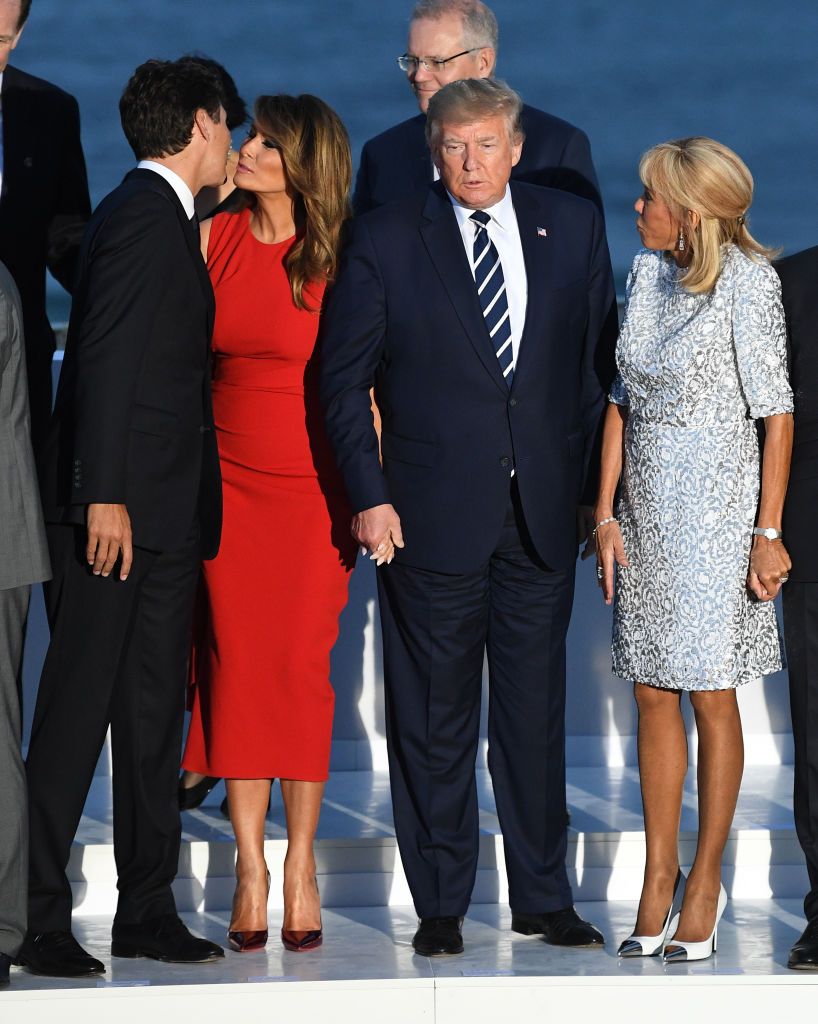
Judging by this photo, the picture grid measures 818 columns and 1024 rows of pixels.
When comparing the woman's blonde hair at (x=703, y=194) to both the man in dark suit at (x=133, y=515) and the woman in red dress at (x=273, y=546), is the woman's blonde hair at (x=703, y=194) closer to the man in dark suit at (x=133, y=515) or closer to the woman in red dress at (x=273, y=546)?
the woman in red dress at (x=273, y=546)

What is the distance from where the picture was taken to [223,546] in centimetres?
319

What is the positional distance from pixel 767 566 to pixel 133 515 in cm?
113

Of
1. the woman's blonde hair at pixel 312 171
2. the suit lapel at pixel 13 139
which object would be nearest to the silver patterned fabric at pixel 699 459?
the woman's blonde hair at pixel 312 171

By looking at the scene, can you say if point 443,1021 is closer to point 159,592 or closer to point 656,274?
point 159,592

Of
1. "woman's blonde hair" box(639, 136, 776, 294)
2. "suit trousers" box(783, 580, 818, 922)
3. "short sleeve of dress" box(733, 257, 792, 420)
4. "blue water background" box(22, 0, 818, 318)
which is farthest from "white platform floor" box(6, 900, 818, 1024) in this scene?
"blue water background" box(22, 0, 818, 318)

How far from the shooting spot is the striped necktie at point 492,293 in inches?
120

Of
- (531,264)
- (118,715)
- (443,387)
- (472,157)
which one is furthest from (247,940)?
(472,157)

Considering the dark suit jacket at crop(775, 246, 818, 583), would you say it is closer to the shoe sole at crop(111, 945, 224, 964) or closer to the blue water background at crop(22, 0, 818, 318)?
the shoe sole at crop(111, 945, 224, 964)

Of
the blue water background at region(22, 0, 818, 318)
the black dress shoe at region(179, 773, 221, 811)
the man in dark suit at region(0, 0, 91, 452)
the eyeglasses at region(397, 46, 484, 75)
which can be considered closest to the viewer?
the man in dark suit at region(0, 0, 91, 452)

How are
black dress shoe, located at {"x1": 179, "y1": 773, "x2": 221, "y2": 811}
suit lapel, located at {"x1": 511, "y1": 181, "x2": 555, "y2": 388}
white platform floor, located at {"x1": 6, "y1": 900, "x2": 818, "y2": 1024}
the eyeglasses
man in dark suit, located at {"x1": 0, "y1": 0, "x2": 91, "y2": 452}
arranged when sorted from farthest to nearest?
black dress shoe, located at {"x1": 179, "y1": 773, "x2": 221, "y2": 811}
the eyeglasses
man in dark suit, located at {"x1": 0, "y1": 0, "x2": 91, "y2": 452}
suit lapel, located at {"x1": 511, "y1": 181, "x2": 555, "y2": 388}
white platform floor, located at {"x1": 6, "y1": 900, "x2": 818, "y2": 1024}

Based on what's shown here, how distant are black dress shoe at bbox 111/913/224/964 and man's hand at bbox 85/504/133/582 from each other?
0.68 meters

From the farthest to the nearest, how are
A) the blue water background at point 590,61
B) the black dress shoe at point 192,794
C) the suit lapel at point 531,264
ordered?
the blue water background at point 590,61 < the black dress shoe at point 192,794 < the suit lapel at point 531,264

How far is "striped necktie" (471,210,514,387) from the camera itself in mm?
3049

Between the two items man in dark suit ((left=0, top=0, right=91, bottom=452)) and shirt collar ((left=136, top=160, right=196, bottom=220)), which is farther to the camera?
man in dark suit ((left=0, top=0, right=91, bottom=452))
